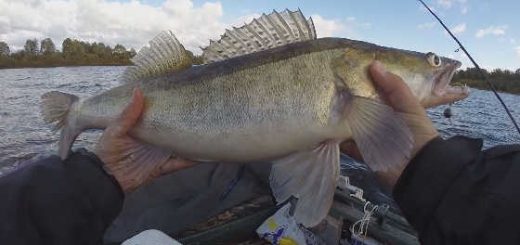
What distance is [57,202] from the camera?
2.17m

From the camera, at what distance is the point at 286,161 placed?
8.41 feet

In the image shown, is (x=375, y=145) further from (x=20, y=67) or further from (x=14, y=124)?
(x=20, y=67)

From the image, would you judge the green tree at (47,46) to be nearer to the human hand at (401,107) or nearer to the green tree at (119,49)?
the green tree at (119,49)

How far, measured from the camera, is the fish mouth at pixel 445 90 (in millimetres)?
2646

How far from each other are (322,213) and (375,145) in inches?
18.7

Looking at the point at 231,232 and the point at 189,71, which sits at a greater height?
the point at 189,71

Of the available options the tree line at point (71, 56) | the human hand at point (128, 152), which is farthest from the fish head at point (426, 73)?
the tree line at point (71, 56)

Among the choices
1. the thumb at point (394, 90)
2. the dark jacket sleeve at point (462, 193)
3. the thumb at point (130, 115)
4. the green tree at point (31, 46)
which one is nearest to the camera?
the dark jacket sleeve at point (462, 193)

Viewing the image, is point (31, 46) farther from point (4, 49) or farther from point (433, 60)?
point (433, 60)

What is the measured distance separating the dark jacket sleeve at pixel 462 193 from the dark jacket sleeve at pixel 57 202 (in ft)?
5.05

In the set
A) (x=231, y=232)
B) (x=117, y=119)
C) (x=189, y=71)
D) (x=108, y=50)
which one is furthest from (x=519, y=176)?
(x=108, y=50)

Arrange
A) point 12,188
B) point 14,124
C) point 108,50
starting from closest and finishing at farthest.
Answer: point 12,188, point 14,124, point 108,50

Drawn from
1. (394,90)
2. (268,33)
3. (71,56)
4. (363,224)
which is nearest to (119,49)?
(71,56)

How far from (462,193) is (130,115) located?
1.92 meters
